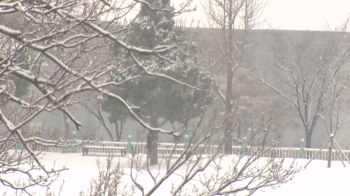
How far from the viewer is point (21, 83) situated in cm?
3450

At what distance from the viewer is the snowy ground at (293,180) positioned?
2514 cm

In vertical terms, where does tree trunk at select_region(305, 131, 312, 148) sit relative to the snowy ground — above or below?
above

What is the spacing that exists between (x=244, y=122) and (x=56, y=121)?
11100 mm

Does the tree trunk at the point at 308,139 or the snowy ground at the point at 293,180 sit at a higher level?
the tree trunk at the point at 308,139

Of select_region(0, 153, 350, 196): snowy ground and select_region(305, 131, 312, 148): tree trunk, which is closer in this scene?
select_region(0, 153, 350, 196): snowy ground

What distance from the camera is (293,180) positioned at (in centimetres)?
2847

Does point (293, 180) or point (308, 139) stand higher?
point (308, 139)

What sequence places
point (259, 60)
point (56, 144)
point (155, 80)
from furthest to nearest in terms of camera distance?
point (259, 60) → point (155, 80) → point (56, 144)

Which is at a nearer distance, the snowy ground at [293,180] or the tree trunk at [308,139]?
the snowy ground at [293,180]

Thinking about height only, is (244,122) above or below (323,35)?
below

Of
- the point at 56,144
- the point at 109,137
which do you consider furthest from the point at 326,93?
the point at 56,144

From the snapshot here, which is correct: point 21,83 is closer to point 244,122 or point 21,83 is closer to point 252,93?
point 244,122

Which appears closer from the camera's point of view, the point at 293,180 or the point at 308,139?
the point at 293,180

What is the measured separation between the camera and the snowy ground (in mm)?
25141
